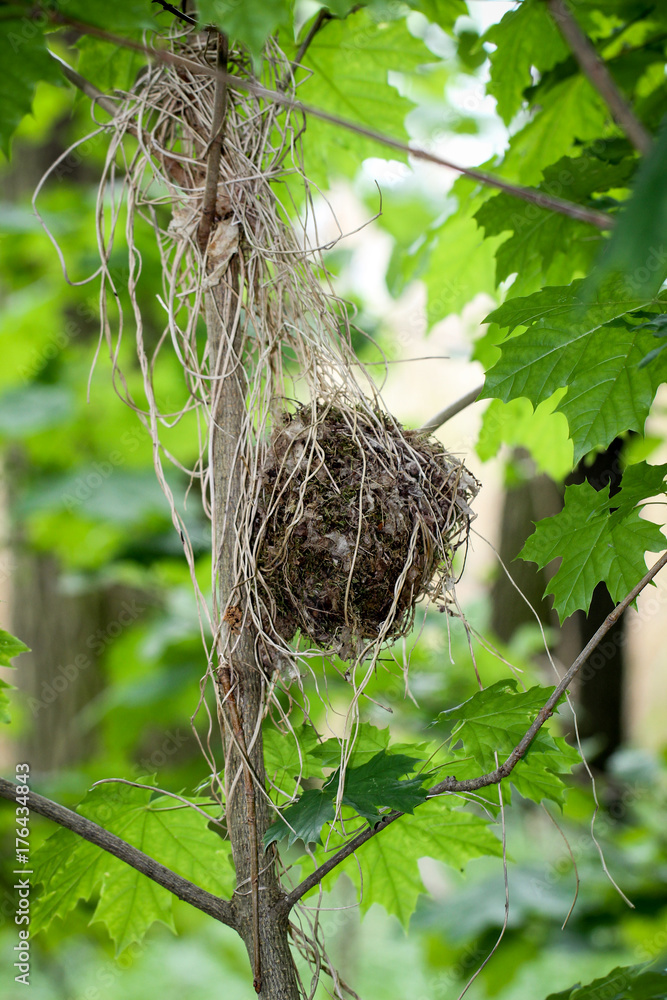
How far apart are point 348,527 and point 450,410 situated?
0.81 feet

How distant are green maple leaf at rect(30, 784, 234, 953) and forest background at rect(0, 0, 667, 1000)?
56 millimetres

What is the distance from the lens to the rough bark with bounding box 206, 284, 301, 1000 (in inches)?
30.9

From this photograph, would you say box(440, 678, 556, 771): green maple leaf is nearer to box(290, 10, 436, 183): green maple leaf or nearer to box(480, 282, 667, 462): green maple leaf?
box(480, 282, 667, 462): green maple leaf

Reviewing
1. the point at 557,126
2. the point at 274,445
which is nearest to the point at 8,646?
the point at 274,445

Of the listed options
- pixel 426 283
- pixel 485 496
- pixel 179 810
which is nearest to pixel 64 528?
pixel 426 283

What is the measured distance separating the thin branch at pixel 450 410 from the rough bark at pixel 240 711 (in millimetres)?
241

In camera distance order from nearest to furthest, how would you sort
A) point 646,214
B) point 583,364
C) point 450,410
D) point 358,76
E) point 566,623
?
point 646,214 < point 583,364 < point 450,410 < point 358,76 < point 566,623

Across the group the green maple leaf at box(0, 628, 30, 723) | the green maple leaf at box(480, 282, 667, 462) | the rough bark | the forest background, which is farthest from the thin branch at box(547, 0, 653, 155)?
the green maple leaf at box(0, 628, 30, 723)

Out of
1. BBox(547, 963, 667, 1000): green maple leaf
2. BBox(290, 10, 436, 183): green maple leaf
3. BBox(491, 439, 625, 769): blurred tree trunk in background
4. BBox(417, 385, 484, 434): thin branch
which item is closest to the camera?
BBox(547, 963, 667, 1000): green maple leaf

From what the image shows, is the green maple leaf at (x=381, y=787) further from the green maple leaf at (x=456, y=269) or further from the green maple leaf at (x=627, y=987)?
the green maple leaf at (x=456, y=269)

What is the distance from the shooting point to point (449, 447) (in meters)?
1.01

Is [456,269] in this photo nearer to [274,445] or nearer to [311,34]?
[311,34]

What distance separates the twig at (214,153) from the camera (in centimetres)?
77

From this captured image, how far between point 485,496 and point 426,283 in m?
4.02
